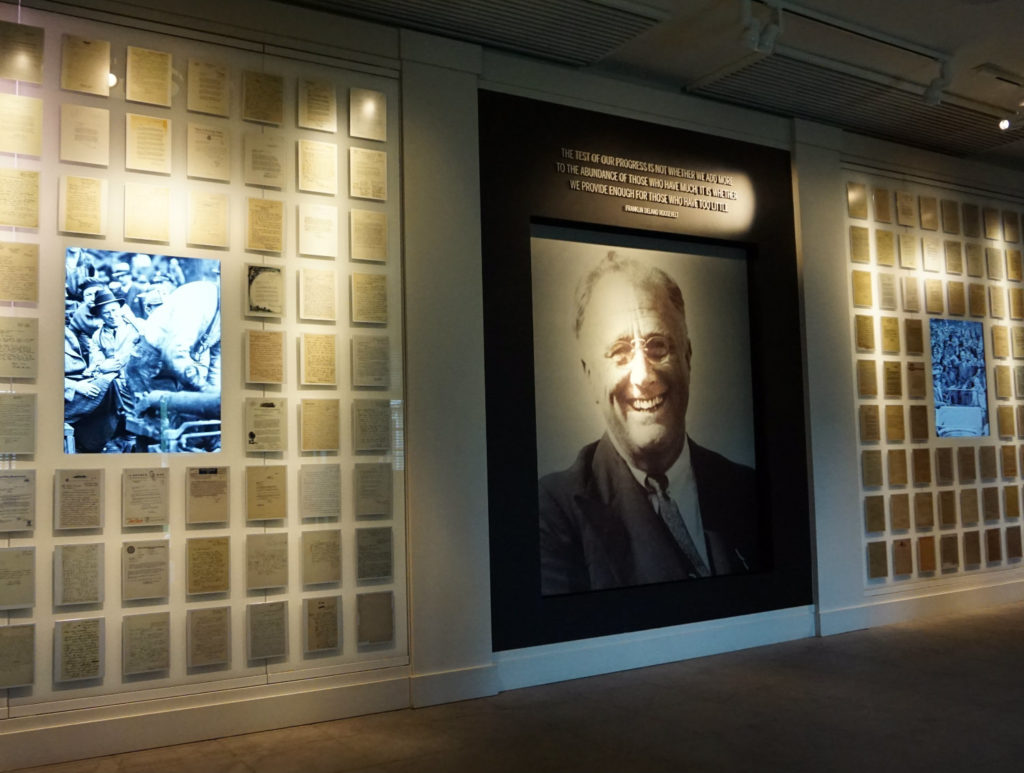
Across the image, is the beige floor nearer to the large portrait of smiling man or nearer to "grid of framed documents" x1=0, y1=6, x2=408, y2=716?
"grid of framed documents" x1=0, y1=6, x2=408, y2=716

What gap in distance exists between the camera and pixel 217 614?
5664 millimetres

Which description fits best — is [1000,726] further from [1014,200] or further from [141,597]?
[1014,200]

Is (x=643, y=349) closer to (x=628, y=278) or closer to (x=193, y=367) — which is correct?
(x=628, y=278)

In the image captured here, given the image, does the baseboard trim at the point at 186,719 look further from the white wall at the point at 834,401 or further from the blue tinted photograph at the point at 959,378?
the blue tinted photograph at the point at 959,378

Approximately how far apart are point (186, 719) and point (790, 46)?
690 cm

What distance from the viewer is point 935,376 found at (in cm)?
972

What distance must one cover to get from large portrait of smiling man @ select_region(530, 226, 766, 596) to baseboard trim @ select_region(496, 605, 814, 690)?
0.44 m

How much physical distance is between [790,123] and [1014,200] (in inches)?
154

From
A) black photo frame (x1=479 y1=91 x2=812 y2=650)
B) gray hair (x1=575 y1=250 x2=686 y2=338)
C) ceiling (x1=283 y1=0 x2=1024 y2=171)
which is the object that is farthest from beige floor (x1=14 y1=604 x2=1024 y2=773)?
ceiling (x1=283 y1=0 x2=1024 y2=171)

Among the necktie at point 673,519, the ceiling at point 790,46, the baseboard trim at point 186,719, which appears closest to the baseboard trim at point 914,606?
the necktie at point 673,519

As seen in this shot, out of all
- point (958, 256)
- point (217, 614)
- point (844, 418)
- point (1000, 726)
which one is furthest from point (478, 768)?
point (958, 256)

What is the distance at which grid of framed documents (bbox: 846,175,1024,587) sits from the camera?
359 inches

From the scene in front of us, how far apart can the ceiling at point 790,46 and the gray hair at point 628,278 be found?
165 centimetres

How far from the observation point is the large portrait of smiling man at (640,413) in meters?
7.33
